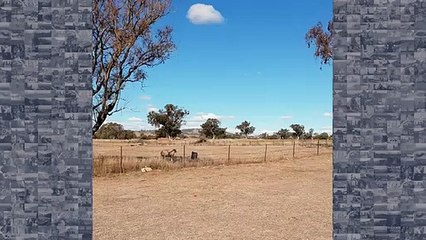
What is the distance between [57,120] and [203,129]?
124ft

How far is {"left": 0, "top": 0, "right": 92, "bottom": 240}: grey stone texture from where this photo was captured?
312 cm

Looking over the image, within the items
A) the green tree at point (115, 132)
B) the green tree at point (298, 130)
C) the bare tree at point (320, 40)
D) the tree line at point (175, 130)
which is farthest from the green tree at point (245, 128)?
the bare tree at point (320, 40)

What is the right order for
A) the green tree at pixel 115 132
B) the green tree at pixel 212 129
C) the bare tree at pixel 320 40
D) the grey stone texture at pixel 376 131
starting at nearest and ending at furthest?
1. the grey stone texture at pixel 376 131
2. the bare tree at pixel 320 40
3. the green tree at pixel 115 132
4. the green tree at pixel 212 129

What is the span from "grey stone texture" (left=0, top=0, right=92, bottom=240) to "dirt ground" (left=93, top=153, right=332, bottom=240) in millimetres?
2933

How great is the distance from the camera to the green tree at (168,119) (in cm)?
3819

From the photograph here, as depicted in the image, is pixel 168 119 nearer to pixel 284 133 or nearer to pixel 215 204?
pixel 284 133

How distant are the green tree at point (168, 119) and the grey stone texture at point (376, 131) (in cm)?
3514

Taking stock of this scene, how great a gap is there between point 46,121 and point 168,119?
35.7 meters

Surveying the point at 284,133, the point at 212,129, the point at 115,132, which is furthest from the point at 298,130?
the point at 115,132

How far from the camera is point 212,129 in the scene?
134ft

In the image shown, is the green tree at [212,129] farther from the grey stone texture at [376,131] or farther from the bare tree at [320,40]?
the grey stone texture at [376,131]

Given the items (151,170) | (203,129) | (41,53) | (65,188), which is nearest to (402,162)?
(65,188)

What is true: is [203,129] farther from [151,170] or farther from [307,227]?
[307,227]

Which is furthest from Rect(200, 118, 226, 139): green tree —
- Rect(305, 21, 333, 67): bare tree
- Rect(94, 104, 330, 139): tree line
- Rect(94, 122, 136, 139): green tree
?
Rect(305, 21, 333, 67): bare tree
